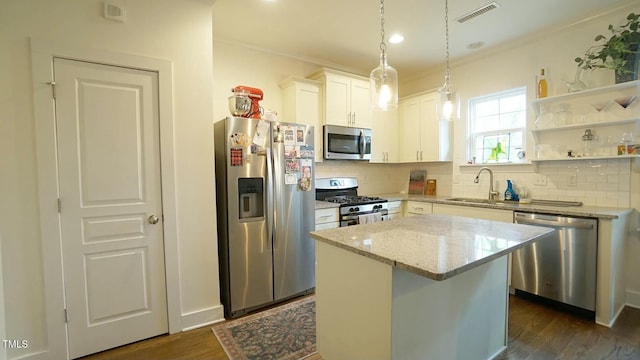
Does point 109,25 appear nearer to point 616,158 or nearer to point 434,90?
point 434,90

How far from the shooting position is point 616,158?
2.59 m

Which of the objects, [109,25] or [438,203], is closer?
[109,25]

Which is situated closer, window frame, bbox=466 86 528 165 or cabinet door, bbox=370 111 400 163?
window frame, bbox=466 86 528 165

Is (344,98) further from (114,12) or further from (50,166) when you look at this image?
(50,166)

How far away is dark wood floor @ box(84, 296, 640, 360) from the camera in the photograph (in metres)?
1.98

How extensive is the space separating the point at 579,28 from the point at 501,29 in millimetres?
716

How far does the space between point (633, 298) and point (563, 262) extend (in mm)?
791

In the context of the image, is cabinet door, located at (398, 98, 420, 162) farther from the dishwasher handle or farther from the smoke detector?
the smoke detector

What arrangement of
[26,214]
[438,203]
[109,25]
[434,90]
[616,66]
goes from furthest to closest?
[434,90]
[438,203]
[616,66]
[109,25]
[26,214]

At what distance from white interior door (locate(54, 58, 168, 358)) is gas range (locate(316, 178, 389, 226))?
1.91 metres

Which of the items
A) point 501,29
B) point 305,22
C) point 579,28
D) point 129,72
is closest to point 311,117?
point 305,22

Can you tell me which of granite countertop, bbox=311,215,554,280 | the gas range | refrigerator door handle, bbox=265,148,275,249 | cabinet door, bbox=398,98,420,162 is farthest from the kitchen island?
cabinet door, bbox=398,98,420,162

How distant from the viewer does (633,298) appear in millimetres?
2582

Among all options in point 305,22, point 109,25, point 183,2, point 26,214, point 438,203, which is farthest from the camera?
point 438,203
